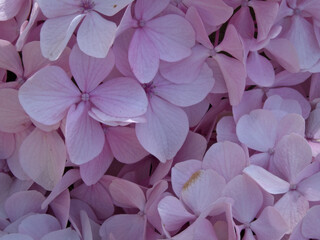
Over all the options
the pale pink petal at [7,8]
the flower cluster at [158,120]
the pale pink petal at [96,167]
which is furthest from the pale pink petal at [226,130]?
the pale pink petal at [7,8]

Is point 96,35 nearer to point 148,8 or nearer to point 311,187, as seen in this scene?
point 148,8

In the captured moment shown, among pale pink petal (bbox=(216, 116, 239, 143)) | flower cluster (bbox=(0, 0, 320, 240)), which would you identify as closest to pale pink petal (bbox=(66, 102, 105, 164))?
flower cluster (bbox=(0, 0, 320, 240))

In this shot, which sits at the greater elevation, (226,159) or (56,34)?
(56,34)

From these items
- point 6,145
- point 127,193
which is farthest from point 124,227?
point 6,145

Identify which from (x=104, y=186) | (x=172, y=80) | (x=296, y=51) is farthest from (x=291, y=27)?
(x=104, y=186)

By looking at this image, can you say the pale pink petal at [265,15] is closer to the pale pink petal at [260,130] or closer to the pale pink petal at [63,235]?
the pale pink petal at [260,130]

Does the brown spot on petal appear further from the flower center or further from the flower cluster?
the flower center
